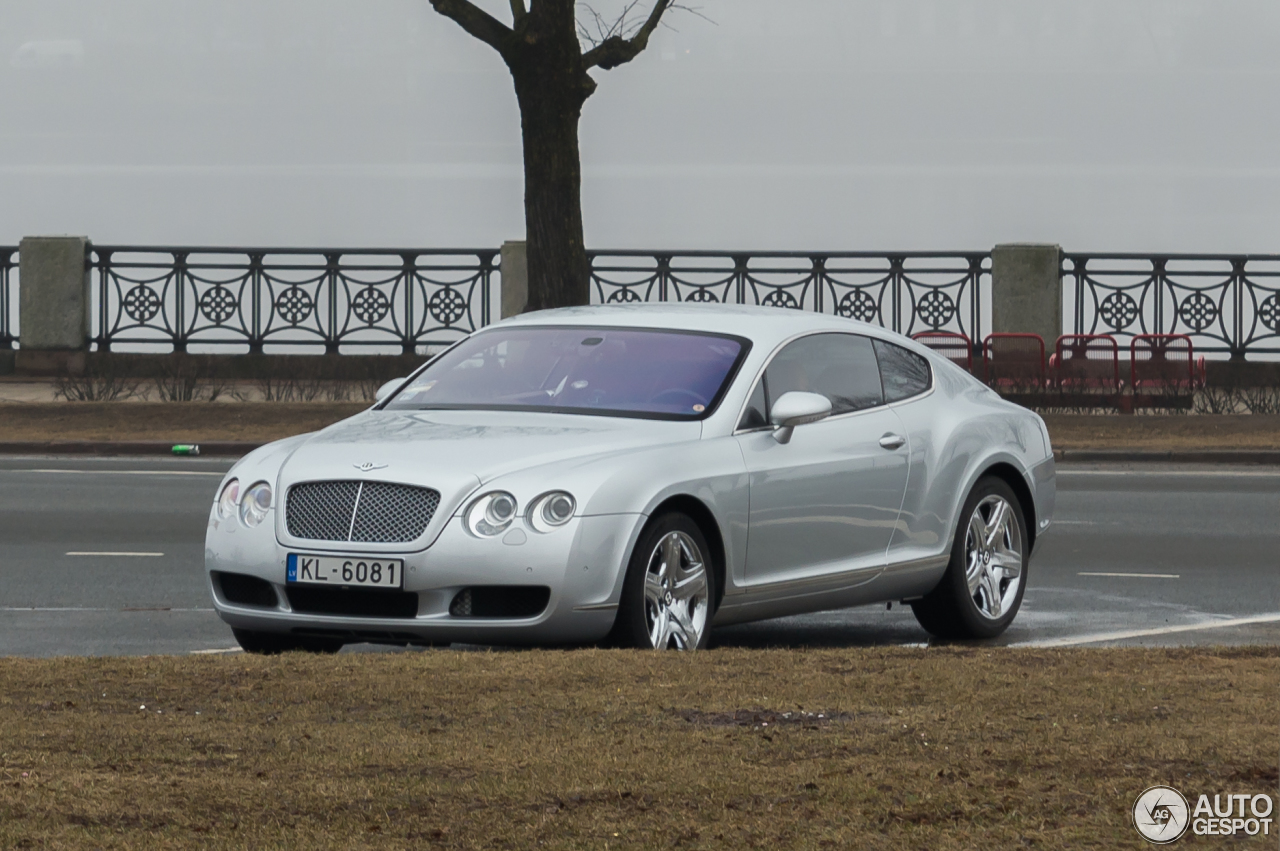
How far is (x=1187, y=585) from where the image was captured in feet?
38.0

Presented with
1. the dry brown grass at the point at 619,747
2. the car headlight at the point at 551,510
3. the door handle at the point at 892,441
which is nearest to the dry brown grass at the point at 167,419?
the door handle at the point at 892,441

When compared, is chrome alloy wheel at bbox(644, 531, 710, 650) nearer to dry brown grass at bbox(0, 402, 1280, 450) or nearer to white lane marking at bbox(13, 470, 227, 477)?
white lane marking at bbox(13, 470, 227, 477)

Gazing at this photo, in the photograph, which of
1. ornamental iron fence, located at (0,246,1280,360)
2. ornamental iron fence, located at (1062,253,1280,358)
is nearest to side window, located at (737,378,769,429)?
ornamental iron fence, located at (0,246,1280,360)

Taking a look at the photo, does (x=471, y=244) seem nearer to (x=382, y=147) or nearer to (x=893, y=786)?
(x=382, y=147)

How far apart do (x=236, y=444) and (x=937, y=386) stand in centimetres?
1190

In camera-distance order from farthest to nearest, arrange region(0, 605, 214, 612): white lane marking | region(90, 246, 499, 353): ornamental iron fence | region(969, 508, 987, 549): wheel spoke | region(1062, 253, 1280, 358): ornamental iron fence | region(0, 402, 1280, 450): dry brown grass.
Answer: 1. region(90, 246, 499, 353): ornamental iron fence
2. region(1062, 253, 1280, 358): ornamental iron fence
3. region(0, 402, 1280, 450): dry brown grass
4. region(0, 605, 214, 612): white lane marking
5. region(969, 508, 987, 549): wheel spoke

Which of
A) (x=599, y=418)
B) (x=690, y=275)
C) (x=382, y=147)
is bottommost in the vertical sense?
(x=599, y=418)

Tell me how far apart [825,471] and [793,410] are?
39 cm

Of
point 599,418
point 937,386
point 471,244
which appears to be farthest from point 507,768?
point 471,244

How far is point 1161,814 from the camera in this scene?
199 inches

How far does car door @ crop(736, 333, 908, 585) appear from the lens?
8688 millimetres

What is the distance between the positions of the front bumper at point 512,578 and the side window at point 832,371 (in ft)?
4.77

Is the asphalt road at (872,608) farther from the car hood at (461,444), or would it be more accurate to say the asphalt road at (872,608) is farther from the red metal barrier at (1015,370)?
the red metal barrier at (1015,370)

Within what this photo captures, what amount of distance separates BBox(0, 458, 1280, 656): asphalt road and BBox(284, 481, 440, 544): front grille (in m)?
1.26
